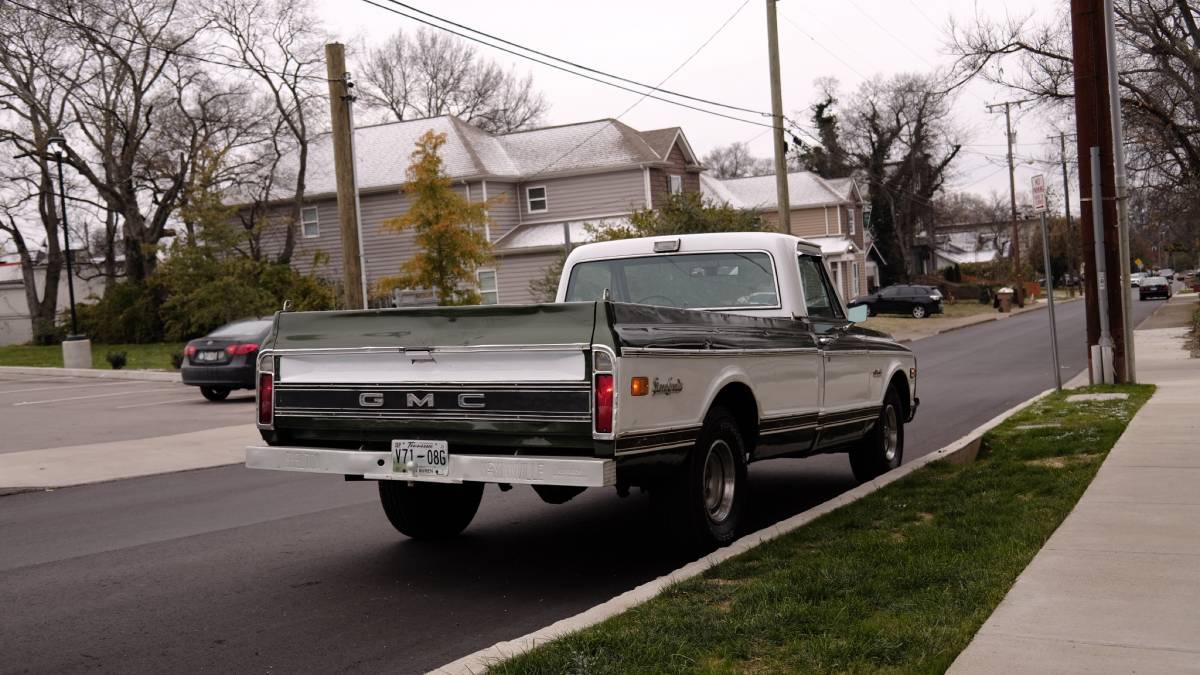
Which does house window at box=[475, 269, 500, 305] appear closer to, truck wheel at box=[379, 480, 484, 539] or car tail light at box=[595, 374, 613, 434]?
truck wheel at box=[379, 480, 484, 539]

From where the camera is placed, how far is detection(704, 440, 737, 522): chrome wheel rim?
7000 millimetres

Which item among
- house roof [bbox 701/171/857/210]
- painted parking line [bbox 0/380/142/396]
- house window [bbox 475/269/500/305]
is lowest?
painted parking line [bbox 0/380/142/396]

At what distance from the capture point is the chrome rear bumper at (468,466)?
19.1 feet

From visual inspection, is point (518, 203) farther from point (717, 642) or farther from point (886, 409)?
point (717, 642)

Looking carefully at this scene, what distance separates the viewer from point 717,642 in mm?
4859

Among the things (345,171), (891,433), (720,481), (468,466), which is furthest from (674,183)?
(468,466)

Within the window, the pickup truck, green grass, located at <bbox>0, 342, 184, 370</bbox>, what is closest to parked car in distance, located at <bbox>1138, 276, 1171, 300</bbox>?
green grass, located at <bbox>0, 342, 184, 370</bbox>

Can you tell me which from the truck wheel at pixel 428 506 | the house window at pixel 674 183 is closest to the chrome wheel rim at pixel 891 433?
the truck wheel at pixel 428 506

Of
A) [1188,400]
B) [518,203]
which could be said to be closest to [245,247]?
[518,203]

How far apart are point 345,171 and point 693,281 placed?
10.8 m

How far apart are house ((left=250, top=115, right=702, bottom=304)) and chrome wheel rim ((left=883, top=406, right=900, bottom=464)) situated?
104 feet

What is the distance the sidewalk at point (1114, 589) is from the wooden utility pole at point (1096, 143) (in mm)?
6696

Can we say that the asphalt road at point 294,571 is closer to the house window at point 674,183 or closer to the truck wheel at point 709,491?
the truck wheel at point 709,491

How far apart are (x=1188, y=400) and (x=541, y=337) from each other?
10321mm
